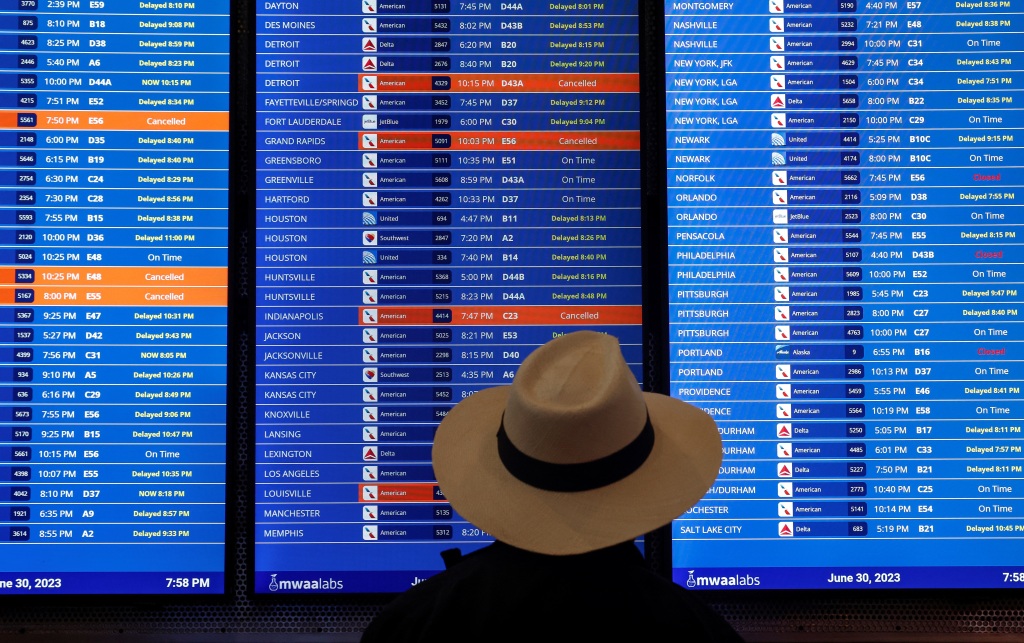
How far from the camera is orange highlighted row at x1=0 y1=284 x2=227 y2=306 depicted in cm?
231

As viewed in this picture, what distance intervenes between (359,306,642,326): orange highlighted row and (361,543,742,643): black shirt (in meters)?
1.02

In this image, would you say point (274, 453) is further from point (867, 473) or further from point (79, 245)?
point (867, 473)

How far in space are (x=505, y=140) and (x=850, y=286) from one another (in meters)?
1.05

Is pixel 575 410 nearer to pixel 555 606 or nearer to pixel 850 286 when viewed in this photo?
pixel 555 606

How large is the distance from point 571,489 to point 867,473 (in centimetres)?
128

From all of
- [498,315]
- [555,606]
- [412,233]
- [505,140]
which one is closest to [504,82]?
[505,140]

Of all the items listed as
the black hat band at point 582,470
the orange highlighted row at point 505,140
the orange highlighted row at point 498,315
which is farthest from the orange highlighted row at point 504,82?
the black hat band at point 582,470

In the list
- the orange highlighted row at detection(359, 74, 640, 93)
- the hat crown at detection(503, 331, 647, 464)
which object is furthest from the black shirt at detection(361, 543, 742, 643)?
the orange highlighted row at detection(359, 74, 640, 93)

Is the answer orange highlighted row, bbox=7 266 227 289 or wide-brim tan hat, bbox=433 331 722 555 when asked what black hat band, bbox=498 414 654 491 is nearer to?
wide-brim tan hat, bbox=433 331 722 555

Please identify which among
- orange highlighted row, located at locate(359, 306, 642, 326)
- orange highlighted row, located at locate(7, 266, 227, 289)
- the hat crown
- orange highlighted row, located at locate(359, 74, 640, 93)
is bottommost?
the hat crown

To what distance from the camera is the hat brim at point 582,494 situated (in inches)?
50.6

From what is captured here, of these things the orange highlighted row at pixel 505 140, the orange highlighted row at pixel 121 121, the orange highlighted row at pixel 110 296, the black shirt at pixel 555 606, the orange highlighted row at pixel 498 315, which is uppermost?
the orange highlighted row at pixel 121 121

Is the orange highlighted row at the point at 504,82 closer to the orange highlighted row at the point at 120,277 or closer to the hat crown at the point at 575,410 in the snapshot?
the orange highlighted row at the point at 120,277

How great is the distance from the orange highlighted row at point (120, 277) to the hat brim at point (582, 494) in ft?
3.58
